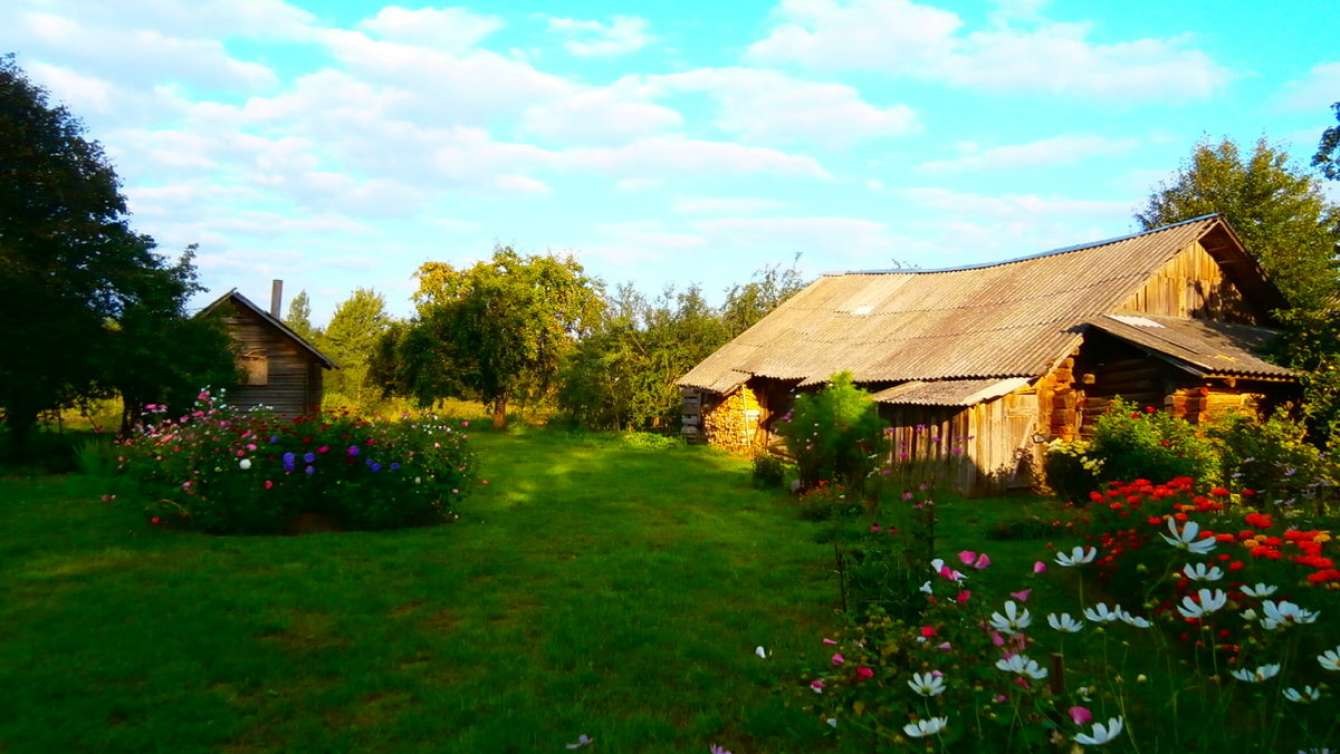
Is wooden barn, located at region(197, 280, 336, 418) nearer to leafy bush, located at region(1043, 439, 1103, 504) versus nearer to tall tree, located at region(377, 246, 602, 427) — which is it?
tall tree, located at region(377, 246, 602, 427)

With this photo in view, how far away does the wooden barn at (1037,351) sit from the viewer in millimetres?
15133

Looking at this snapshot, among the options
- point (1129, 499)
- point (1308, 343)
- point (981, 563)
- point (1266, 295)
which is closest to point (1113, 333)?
point (1308, 343)

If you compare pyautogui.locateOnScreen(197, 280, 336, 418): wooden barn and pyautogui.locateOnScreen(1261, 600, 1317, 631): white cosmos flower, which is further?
pyautogui.locateOnScreen(197, 280, 336, 418): wooden barn

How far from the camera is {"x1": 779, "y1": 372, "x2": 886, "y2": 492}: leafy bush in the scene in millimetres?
13477

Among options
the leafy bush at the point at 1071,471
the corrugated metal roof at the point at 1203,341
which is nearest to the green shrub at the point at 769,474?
the leafy bush at the point at 1071,471

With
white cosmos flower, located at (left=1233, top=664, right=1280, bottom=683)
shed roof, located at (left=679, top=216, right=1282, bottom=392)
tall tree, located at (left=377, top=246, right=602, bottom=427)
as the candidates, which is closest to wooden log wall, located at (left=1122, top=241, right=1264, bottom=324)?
shed roof, located at (left=679, top=216, right=1282, bottom=392)

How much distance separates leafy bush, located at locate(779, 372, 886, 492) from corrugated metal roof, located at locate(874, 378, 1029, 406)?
132 cm

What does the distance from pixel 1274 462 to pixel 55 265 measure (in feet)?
74.0

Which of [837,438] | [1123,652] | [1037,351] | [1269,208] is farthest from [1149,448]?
[1269,208]

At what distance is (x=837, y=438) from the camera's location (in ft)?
44.7

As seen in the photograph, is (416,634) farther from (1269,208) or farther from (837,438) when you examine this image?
(1269,208)

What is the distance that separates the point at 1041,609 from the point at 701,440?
20620mm

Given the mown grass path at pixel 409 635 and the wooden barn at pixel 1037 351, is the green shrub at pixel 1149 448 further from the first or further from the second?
the mown grass path at pixel 409 635

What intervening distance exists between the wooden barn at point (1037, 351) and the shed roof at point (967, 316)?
Result: 0.17 feet
